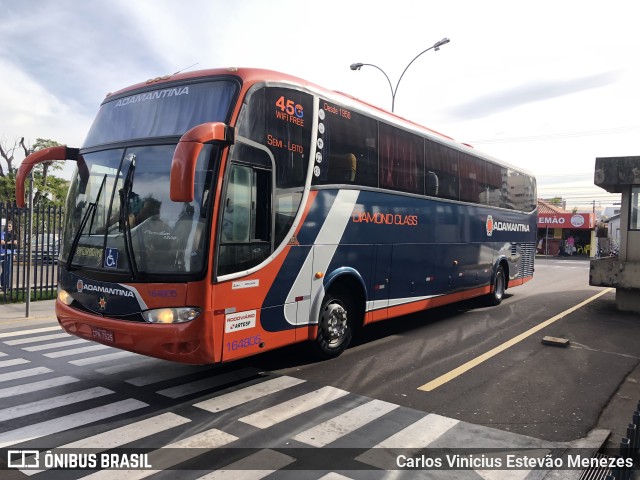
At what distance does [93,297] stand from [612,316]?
1145 centimetres

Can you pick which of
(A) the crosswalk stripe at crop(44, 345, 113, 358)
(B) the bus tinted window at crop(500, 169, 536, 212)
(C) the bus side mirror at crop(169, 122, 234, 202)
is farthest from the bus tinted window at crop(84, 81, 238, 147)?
(B) the bus tinted window at crop(500, 169, 536, 212)

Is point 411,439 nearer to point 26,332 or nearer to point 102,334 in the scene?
point 102,334

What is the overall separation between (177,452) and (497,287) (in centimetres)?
1071

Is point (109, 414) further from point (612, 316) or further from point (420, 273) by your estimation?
point (612, 316)

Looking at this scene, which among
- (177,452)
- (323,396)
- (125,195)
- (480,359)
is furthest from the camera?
(480,359)

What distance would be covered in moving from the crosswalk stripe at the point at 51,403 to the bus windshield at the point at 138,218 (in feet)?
4.78

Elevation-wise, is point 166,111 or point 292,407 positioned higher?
point 166,111

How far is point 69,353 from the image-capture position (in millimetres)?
7273

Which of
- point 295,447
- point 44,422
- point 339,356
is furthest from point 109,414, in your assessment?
point 339,356

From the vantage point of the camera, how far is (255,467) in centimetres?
386

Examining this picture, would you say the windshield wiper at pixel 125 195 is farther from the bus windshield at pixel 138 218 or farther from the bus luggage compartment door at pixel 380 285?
the bus luggage compartment door at pixel 380 285

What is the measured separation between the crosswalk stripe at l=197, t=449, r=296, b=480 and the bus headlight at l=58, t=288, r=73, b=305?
3212 millimetres

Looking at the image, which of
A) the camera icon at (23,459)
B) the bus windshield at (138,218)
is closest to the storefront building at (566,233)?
the bus windshield at (138,218)

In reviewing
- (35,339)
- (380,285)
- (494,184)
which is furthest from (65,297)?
(494,184)
